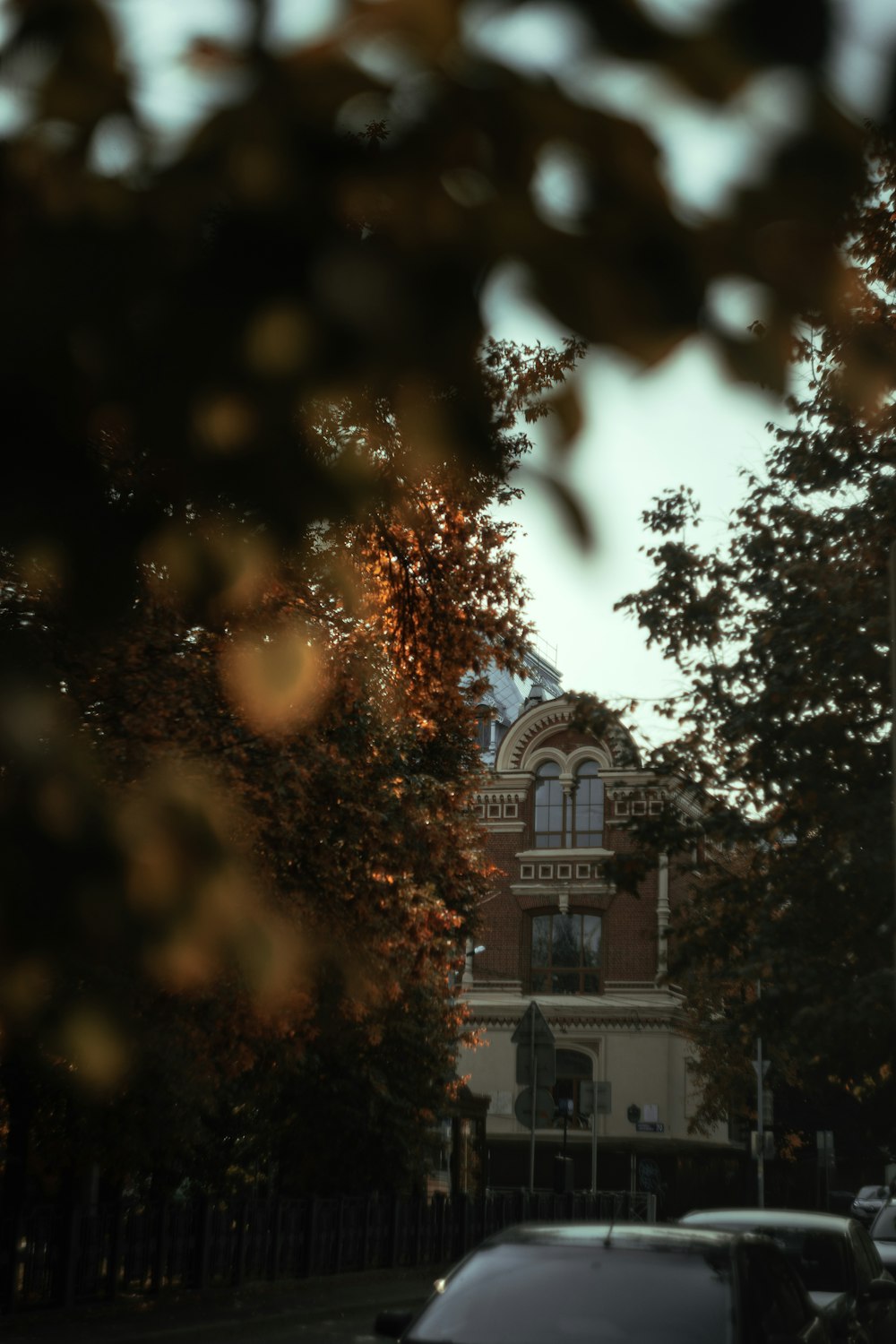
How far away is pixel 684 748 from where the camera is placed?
19656 millimetres

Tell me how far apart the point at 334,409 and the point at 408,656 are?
13.4 m

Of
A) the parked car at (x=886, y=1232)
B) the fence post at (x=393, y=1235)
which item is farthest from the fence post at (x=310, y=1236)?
the parked car at (x=886, y=1232)

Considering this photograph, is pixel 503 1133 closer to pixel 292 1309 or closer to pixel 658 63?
pixel 292 1309

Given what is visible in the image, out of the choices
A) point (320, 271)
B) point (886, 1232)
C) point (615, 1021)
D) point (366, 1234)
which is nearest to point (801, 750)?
point (886, 1232)

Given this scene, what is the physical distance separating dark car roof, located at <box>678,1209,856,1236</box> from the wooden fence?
1.38 metres

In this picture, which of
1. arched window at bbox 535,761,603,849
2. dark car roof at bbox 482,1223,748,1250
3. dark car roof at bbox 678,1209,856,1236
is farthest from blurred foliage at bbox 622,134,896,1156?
arched window at bbox 535,761,603,849

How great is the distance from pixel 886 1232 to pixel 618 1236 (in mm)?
14540

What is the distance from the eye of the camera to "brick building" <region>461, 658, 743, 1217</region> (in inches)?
1955

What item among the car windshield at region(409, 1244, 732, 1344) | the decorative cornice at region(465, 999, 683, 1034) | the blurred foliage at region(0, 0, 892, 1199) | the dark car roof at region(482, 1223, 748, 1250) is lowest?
the car windshield at region(409, 1244, 732, 1344)

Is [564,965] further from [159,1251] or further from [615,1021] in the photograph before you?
[159,1251]

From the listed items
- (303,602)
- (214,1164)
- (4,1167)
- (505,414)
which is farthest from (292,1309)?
(505,414)

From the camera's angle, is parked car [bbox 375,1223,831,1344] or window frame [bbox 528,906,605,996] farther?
window frame [bbox 528,906,605,996]

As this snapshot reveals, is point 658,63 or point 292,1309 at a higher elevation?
point 658,63

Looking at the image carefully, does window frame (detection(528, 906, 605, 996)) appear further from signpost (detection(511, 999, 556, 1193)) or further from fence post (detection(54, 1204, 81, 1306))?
fence post (detection(54, 1204, 81, 1306))
